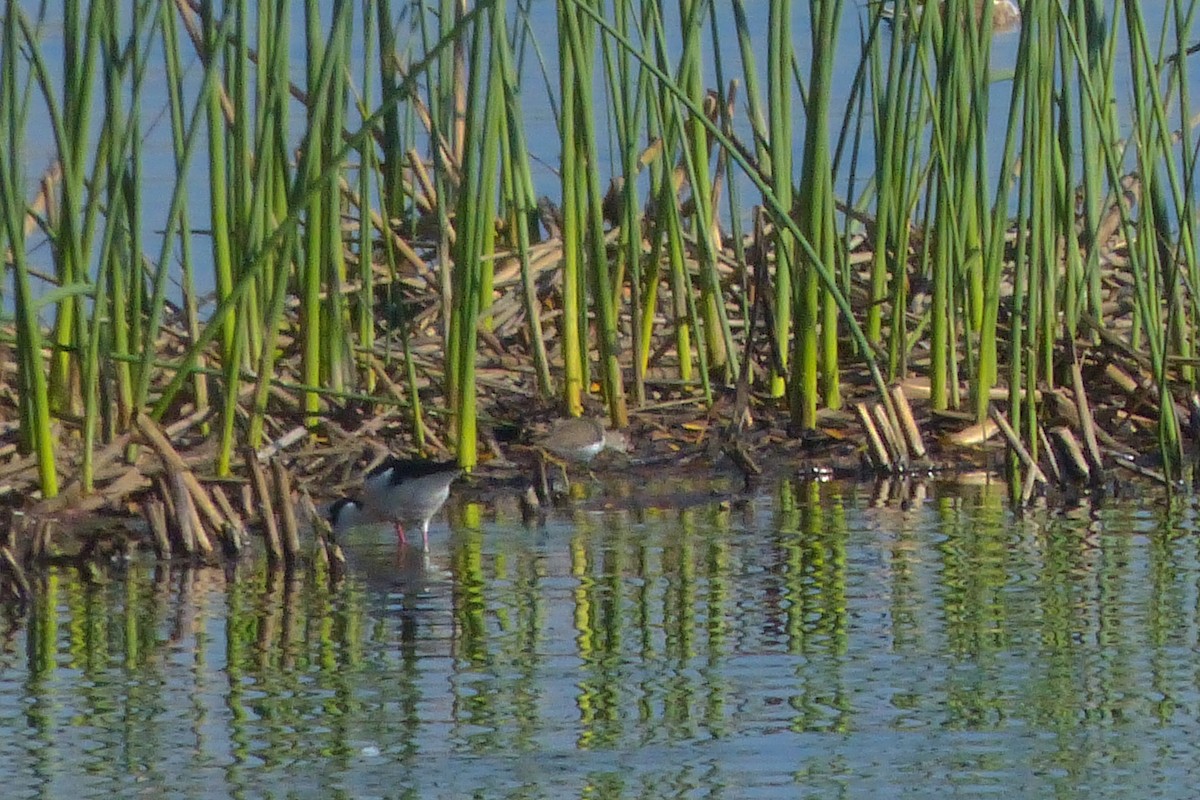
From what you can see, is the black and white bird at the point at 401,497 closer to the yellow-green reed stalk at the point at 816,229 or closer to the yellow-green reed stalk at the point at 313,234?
the yellow-green reed stalk at the point at 313,234

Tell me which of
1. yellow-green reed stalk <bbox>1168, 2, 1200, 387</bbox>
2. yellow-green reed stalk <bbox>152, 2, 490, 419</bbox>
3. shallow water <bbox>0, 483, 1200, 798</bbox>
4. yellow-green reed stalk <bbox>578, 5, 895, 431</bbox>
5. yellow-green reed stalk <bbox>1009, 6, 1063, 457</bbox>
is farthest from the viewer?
yellow-green reed stalk <bbox>1168, 2, 1200, 387</bbox>

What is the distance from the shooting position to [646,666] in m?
5.00

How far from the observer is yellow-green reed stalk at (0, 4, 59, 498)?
602 centimetres

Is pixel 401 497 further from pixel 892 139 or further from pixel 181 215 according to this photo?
pixel 892 139

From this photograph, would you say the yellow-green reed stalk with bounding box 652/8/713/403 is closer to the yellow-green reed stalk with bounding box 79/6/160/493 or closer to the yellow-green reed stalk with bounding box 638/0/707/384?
the yellow-green reed stalk with bounding box 638/0/707/384

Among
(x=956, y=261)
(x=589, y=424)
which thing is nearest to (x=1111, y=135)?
(x=956, y=261)

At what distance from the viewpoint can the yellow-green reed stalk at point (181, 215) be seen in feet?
21.7

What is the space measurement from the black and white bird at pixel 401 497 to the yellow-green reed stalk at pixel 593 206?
1270 mm

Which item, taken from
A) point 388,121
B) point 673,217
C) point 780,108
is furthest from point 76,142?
point 780,108

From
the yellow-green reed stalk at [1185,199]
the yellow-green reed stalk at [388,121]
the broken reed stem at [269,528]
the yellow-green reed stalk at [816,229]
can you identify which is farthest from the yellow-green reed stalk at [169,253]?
the yellow-green reed stalk at [1185,199]

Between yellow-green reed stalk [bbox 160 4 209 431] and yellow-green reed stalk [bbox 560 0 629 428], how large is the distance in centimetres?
112

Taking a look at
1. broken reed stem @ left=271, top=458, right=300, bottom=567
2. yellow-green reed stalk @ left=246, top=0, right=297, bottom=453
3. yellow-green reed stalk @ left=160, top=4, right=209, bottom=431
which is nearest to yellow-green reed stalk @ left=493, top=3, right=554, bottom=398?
yellow-green reed stalk @ left=246, top=0, right=297, bottom=453

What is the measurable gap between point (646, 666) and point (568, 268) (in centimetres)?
293

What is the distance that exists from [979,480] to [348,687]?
3.10 metres
